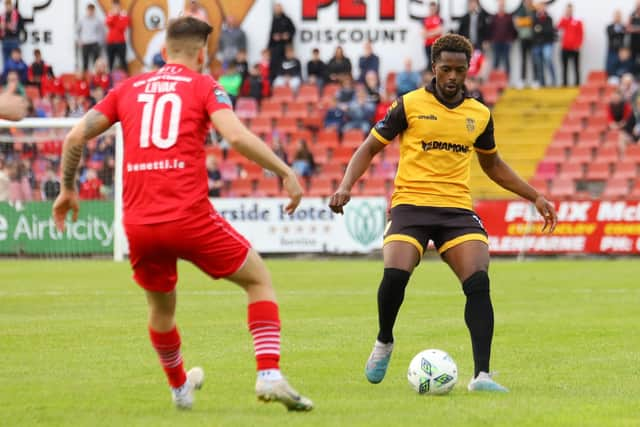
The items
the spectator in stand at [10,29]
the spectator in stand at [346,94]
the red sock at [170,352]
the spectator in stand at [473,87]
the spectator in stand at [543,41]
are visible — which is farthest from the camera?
the spectator in stand at [10,29]

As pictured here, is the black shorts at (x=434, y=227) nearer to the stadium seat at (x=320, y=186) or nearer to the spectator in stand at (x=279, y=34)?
the stadium seat at (x=320, y=186)

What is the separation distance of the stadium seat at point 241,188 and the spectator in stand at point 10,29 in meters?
8.26

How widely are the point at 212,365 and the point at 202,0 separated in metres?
25.8

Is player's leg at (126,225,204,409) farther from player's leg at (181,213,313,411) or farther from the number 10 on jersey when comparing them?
the number 10 on jersey

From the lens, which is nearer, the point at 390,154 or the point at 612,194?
the point at 612,194

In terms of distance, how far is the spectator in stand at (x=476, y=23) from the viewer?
31.7 m

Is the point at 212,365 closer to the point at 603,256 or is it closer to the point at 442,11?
the point at 603,256

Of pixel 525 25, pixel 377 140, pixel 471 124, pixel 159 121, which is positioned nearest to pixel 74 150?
pixel 159 121

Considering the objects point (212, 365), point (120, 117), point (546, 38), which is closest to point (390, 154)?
point (546, 38)

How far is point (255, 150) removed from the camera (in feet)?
21.9

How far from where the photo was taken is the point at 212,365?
9.73 m

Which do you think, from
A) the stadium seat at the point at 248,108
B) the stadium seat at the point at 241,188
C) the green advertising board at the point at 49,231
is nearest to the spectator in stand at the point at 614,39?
the stadium seat at the point at 248,108

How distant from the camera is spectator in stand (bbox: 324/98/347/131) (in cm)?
3147

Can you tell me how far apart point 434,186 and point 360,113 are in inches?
890
